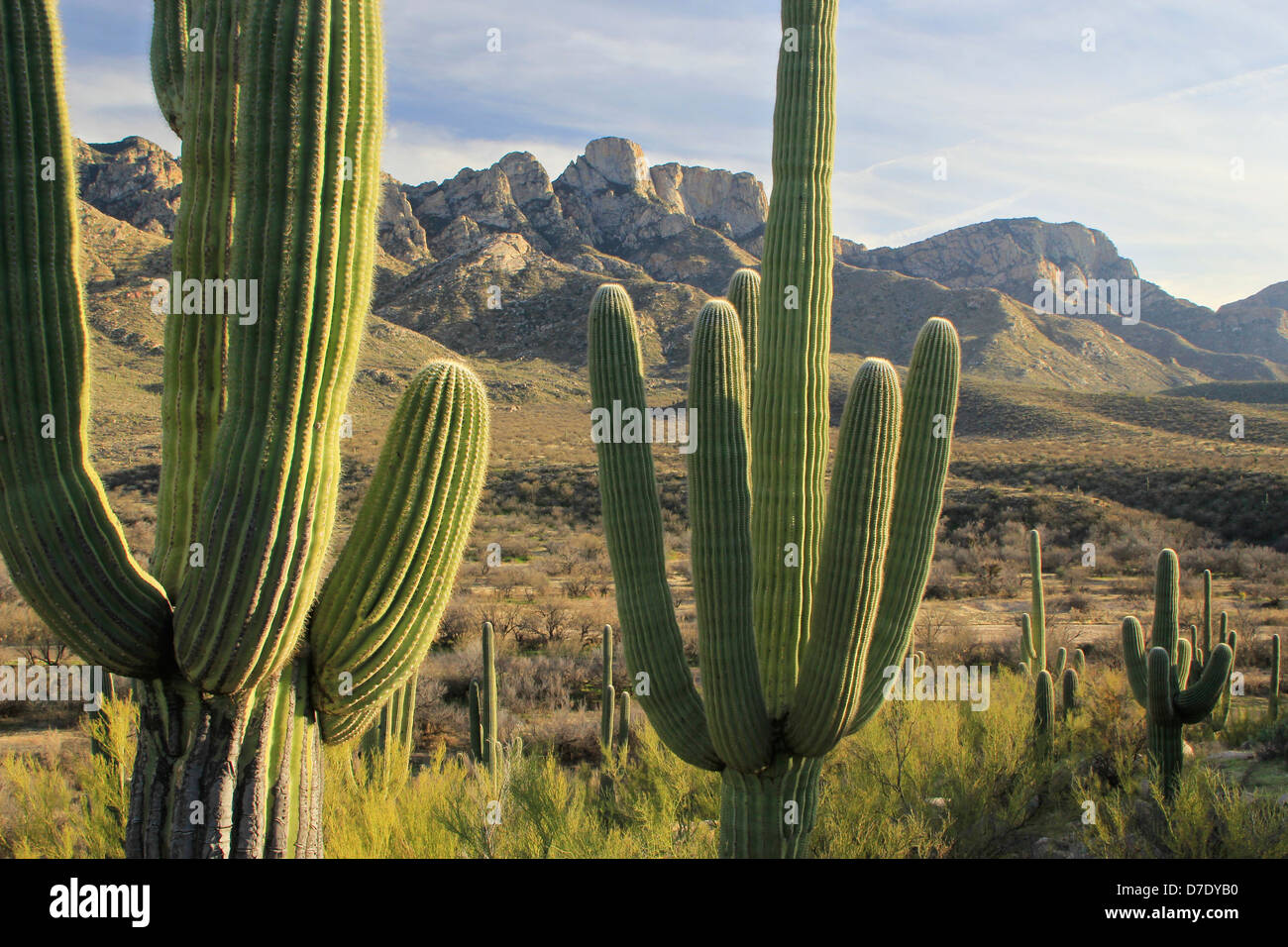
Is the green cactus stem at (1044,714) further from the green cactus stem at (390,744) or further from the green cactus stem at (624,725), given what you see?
the green cactus stem at (390,744)

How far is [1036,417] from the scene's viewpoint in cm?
3969

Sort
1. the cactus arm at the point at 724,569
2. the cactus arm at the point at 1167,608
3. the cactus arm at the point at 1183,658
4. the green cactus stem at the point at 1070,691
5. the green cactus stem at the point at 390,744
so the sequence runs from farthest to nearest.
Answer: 1. the green cactus stem at the point at 1070,691
2. the cactus arm at the point at 1183,658
3. the cactus arm at the point at 1167,608
4. the green cactus stem at the point at 390,744
5. the cactus arm at the point at 724,569

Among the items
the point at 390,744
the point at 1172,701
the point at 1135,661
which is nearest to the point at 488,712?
the point at 390,744

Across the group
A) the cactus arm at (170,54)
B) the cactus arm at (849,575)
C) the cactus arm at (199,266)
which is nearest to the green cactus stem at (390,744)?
the cactus arm at (849,575)

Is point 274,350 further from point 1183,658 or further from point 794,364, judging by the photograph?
point 1183,658

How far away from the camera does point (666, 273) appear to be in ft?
262

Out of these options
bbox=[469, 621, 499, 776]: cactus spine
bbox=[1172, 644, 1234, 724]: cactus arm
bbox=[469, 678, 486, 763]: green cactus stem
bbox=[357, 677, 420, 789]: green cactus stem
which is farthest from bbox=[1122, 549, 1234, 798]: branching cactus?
bbox=[357, 677, 420, 789]: green cactus stem

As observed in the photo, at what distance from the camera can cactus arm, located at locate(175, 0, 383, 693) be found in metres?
2.71

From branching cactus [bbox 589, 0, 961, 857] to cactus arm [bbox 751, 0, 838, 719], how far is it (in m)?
0.01

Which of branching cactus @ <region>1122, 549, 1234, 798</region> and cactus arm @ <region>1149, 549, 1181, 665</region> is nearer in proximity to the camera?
branching cactus @ <region>1122, 549, 1234, 798</region>

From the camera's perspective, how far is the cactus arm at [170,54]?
365 cm

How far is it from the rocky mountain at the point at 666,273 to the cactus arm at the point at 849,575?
26.6m

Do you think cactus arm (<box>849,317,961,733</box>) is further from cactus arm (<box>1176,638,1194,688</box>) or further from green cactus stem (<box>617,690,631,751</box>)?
cactus arm (<box>1176,638,1194,688</box>)
